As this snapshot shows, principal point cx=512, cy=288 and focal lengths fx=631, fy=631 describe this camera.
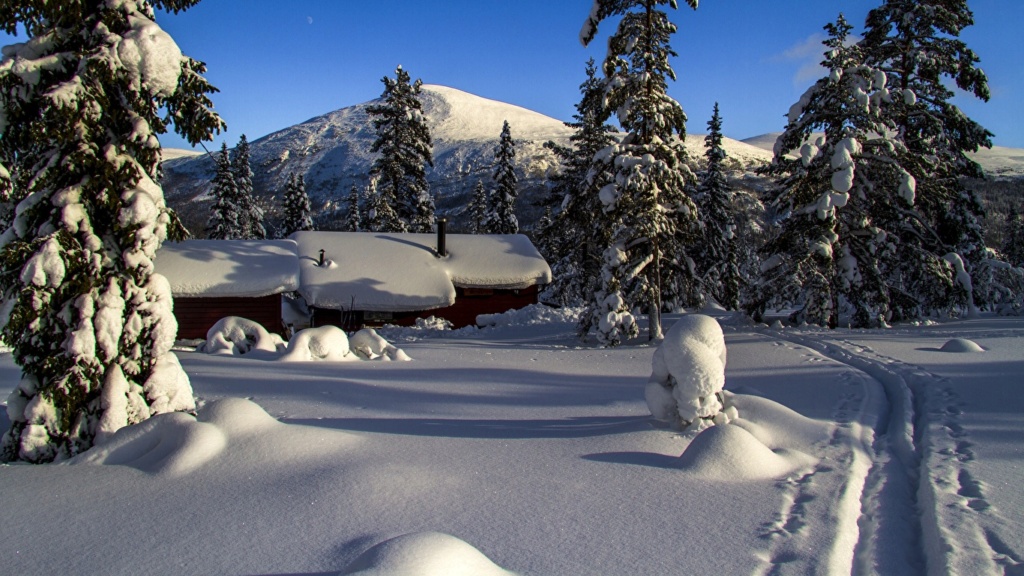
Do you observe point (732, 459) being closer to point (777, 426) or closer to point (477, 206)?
point (777, 426)

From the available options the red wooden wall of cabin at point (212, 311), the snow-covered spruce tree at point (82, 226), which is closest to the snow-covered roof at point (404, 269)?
the red wooden wall of cabin at point (212, 311)

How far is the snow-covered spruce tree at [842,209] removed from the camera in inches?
730

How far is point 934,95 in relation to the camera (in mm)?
20812

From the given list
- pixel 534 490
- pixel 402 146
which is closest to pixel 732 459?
pixel 534 490

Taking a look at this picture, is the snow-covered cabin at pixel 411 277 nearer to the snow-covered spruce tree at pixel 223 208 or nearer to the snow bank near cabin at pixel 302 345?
the snow bank near cabin at pixel 302 345

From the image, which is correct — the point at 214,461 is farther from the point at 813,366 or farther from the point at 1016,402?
the point at 813,366

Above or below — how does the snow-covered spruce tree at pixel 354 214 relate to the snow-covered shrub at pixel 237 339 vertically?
above

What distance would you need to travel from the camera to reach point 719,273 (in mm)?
36625

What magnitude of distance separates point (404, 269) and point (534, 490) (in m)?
23.8

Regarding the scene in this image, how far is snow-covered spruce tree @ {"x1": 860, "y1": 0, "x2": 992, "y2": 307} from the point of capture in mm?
19984

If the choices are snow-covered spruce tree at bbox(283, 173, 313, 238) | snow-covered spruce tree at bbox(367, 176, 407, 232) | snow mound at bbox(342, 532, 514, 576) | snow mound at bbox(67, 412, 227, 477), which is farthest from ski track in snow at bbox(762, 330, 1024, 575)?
snow-covered spruce tree at bbox(283, 173, 313, 238)

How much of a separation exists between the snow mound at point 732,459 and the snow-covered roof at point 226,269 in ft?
73.0

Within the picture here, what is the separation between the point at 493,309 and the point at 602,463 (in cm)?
2383

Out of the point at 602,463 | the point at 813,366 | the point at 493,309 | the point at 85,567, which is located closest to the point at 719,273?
the point at 493,309
